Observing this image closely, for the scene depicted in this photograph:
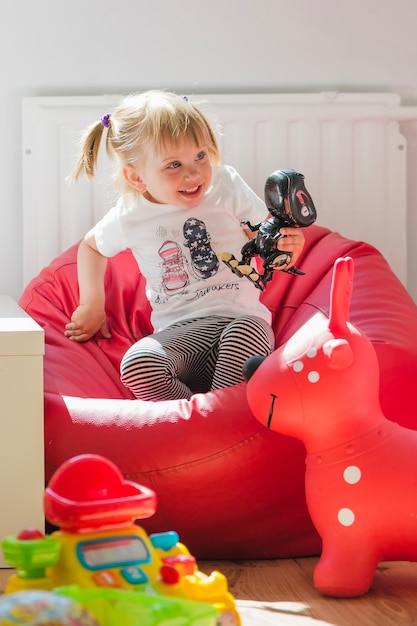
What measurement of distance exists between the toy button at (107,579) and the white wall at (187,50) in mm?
1584

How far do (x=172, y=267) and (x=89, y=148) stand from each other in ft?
1.07

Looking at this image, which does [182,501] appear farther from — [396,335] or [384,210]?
[384,210]

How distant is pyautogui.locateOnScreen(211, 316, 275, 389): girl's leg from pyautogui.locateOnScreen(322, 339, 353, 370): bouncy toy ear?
0.42 metres

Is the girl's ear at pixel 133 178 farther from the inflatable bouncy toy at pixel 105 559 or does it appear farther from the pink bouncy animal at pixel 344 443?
the inflatable bouncy toy at pixel 105 559

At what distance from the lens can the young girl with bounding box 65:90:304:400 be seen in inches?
70.3

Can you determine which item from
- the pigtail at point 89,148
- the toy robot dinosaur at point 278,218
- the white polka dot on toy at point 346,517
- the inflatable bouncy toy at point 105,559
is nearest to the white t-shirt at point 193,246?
the pigtail at point 89,148

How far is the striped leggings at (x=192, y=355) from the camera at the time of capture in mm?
1762

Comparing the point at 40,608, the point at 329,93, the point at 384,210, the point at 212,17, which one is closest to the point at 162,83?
the point at 212,17

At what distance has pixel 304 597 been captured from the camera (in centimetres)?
135

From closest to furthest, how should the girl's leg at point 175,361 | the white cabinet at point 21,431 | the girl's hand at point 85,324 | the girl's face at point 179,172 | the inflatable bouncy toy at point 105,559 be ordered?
the inflatable bouncy toy at point 105,559 < the white cabinet at point 21,431 < the girl's leg at point 175,361 < the girl's face at point 179,172 < the girl's hand at point 85,324

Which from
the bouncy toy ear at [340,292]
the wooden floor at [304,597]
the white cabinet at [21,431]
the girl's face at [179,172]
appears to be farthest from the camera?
the girl's face at [179,172]

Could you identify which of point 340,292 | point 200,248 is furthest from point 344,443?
point 200,248

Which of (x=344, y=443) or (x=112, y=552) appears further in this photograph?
(x=344, y=443)

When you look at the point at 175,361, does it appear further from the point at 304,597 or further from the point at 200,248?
the point at 304,597
